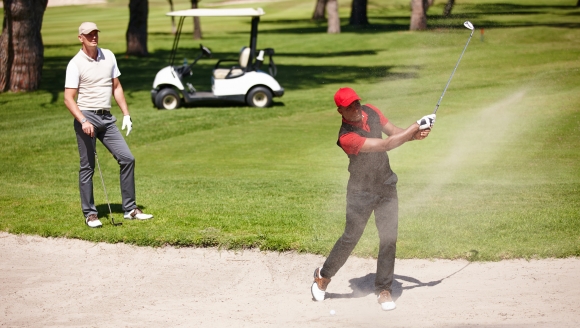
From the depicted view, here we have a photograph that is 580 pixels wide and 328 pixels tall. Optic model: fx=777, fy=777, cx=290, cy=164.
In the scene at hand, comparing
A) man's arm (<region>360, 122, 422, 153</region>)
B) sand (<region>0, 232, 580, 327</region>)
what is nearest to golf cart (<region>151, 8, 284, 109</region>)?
sand (<region>0, 232, 580, 327</region>)

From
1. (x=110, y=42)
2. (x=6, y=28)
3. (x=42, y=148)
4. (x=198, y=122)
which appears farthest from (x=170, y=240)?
(x=110, y=42)

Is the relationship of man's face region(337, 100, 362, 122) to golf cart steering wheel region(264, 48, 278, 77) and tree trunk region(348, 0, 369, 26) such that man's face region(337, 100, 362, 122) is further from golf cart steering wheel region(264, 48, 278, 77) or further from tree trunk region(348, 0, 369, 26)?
tree trunk region(348, 0, 369, 26)

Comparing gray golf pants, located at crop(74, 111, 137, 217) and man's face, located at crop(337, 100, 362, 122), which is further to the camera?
gray golf pants, located at crop(74, 111, 137, 217)

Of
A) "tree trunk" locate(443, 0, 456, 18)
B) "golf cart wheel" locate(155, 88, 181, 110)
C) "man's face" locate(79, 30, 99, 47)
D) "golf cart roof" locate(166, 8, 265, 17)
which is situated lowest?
"golf cart wheel" locate(155, 88, 181, 110)

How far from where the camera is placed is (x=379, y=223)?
6.07 m

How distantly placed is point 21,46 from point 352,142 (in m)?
18.5

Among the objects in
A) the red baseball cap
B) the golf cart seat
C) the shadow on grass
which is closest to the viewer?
the red baseball cap

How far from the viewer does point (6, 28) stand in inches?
866

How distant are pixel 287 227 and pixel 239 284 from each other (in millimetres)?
1507

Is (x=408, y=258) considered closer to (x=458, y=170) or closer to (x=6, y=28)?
(x=458, y=170)

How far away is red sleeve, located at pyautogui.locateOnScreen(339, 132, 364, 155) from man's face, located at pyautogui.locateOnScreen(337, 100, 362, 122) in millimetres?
117

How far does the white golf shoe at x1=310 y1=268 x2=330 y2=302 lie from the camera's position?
6.37m

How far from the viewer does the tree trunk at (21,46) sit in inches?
862

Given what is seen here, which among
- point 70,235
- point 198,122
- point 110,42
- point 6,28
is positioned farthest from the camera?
point 110,42
